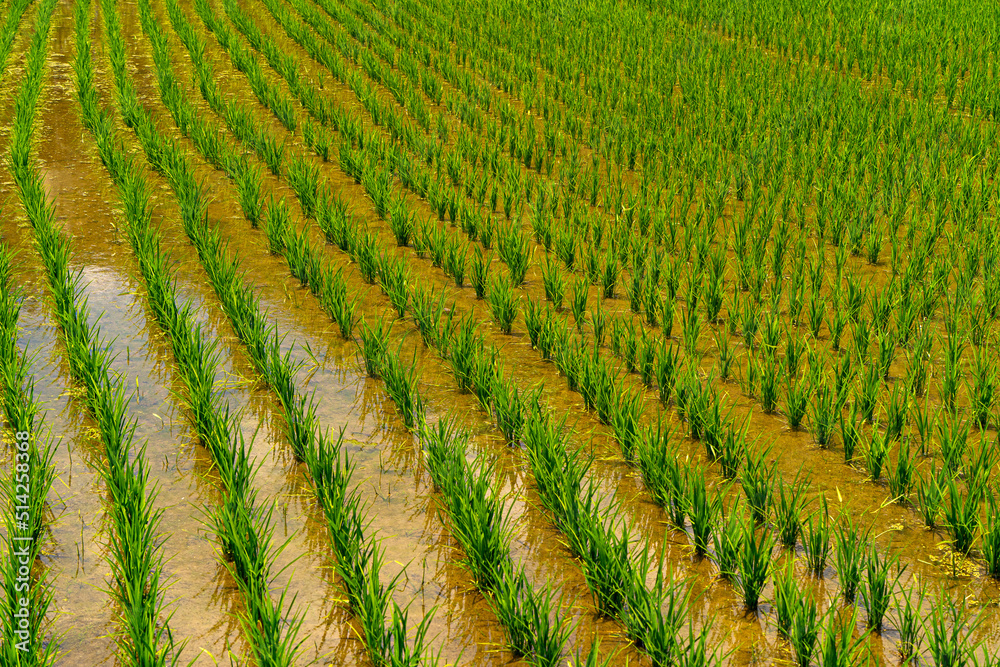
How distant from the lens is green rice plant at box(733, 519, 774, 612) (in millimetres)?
2611

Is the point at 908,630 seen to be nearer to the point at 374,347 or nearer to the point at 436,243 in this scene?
the point at 374,347

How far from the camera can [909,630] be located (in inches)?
95.3

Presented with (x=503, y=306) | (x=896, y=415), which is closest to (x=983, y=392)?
(x=896, y=415)

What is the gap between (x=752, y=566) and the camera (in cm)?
262

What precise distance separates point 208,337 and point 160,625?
191 cm

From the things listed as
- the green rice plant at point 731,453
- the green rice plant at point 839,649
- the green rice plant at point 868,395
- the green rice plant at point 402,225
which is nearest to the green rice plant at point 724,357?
the green rice plant at point 868,395

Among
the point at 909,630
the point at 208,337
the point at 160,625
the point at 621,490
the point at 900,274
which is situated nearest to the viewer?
the point at 909,630

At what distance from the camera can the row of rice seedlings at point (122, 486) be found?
247 centimetres

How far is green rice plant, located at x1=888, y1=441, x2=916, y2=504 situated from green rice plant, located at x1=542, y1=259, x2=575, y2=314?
6.00 feet

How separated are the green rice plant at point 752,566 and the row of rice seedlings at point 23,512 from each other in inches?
71.6

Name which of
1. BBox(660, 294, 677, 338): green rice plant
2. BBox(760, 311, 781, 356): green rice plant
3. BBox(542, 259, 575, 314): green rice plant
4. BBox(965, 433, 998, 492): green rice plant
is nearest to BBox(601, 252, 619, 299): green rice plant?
BBox(542, 259, 575, 314): green rice plant

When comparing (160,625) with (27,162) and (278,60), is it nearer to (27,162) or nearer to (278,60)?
(27,162)

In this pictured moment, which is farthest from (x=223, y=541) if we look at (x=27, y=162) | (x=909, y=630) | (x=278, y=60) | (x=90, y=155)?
(x=278, y=60)

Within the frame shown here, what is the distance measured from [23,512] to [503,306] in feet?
7.14
